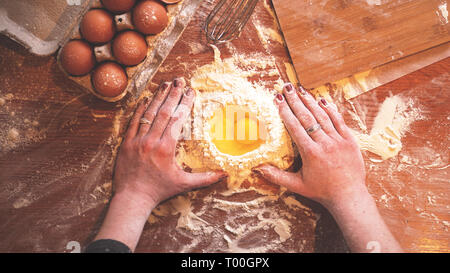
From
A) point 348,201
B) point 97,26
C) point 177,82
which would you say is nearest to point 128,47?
point 97,26

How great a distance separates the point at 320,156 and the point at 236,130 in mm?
338

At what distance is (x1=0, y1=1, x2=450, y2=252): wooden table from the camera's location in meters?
1.04

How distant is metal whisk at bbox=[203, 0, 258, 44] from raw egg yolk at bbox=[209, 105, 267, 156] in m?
0.30

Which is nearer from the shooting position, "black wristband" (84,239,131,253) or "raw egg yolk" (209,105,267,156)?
"black wristband" (84,239,131,253)

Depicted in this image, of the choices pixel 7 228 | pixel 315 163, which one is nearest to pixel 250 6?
pixel 315 163

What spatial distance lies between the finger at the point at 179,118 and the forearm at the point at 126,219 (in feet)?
0.85

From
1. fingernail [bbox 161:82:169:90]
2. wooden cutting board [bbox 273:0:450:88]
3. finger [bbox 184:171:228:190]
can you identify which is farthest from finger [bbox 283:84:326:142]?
fingernail [bbox 161:82:169:90]

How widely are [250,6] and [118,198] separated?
3.00ft

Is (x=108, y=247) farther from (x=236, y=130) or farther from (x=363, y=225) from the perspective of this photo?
(x=363, y=225)

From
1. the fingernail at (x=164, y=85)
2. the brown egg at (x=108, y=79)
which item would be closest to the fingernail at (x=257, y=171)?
the fingernail at (x=164, y=85)

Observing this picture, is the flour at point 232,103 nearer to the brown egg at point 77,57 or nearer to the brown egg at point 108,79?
the brown egg at point 108,79

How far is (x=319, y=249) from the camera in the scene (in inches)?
42.5

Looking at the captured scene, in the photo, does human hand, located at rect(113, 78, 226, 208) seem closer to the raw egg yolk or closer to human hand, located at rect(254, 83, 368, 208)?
the raw egg yolk
